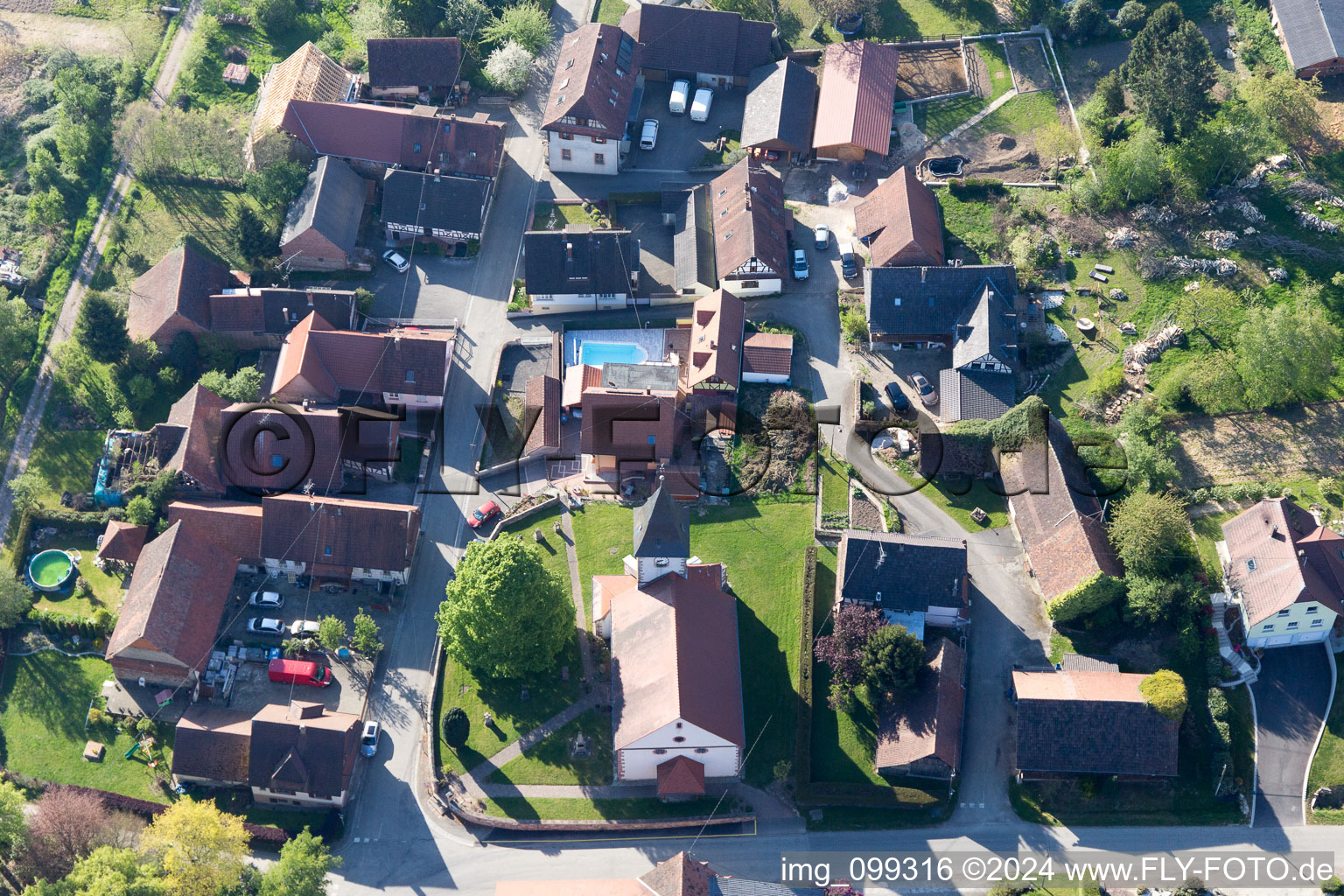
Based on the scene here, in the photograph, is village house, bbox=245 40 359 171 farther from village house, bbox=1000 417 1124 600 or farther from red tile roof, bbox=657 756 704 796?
village house, bbox=1000 417 1124 600

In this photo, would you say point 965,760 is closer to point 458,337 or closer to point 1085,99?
point 458,337

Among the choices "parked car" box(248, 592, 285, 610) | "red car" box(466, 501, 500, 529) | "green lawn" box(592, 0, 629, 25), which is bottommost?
"parked car" box(248, 592, 285, 610)

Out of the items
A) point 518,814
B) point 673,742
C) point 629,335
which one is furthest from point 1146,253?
point 518,814

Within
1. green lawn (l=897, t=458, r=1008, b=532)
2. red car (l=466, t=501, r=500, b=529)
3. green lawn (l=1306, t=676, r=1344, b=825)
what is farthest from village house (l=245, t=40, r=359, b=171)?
green lawn (l=1306, t=676, r=1344, b=825)

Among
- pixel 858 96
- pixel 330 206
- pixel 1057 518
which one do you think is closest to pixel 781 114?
pixel 858 96

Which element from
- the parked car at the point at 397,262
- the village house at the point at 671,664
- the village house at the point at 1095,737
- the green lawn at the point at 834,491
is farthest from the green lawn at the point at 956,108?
the village house at the point at 1095,737

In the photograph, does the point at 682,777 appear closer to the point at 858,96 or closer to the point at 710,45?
the point at 858,96
